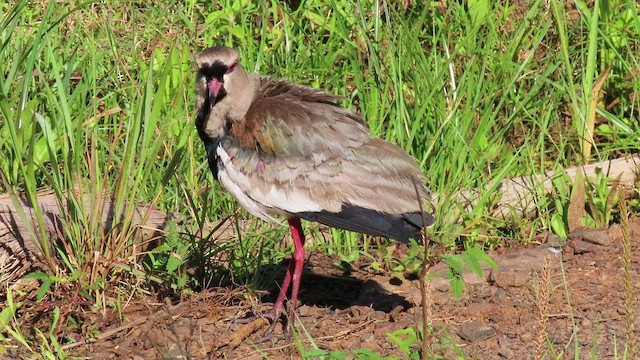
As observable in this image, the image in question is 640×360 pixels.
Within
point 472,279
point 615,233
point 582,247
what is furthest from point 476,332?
point 615,233

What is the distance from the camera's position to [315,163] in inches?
168

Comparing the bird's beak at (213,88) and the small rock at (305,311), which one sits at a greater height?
the bird's beak at (213,88)

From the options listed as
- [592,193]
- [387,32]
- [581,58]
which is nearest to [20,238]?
[387,32]

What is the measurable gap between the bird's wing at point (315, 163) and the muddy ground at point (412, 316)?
46cm

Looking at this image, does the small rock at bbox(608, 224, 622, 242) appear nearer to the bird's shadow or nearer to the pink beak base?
the bird's shadow

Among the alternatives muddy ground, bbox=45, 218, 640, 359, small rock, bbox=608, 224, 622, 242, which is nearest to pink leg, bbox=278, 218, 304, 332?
muddy ground, bbox=45, 218, 640, 359

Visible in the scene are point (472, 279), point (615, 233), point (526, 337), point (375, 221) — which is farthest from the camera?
point (615, 233)

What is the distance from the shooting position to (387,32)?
5500 mm

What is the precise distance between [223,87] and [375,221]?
2.99 feet

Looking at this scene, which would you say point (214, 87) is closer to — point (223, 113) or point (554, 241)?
point (223, 113)

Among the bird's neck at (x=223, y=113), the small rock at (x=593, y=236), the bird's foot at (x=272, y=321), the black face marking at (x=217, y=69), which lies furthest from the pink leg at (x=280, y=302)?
the small rock at (x=593, y=236)

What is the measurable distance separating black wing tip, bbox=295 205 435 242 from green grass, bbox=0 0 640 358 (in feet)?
1.53

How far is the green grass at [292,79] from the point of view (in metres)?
4.32

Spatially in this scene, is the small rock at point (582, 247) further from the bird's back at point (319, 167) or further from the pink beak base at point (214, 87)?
the pink beak base at point (214, 87)
